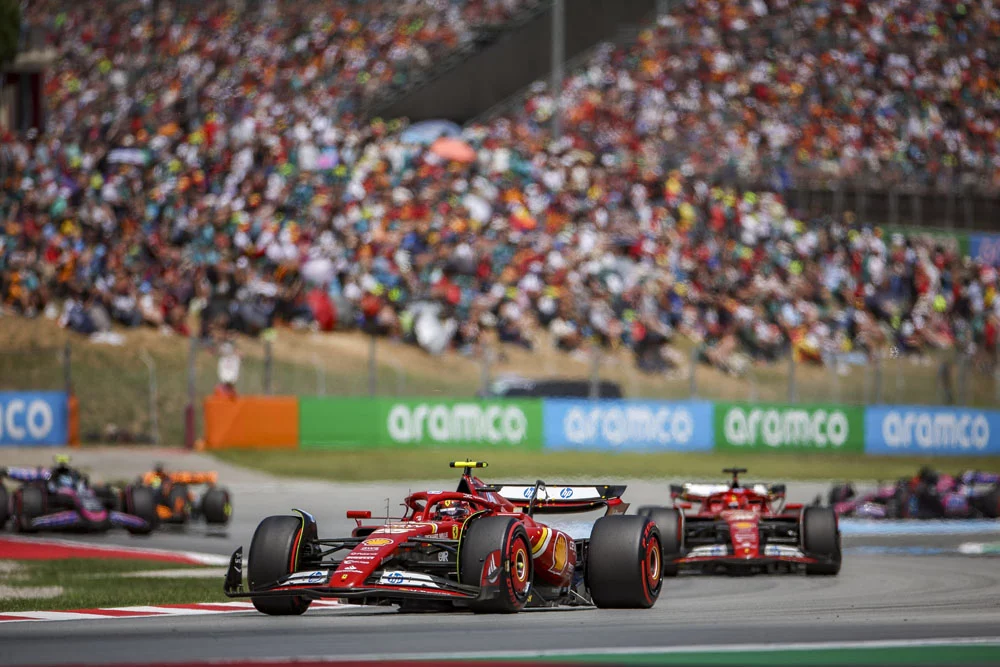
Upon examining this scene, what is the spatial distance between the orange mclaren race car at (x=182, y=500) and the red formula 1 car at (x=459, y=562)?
10103mm

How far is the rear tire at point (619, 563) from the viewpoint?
11.0 metres

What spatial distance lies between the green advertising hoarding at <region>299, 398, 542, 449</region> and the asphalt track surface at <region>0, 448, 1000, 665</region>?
16010 mm

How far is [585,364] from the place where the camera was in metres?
32.8

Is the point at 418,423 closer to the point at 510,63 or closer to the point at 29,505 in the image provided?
the point at 29,505

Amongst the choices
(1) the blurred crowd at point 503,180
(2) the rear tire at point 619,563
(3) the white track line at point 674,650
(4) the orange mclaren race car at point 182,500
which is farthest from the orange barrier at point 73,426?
(3) the white track line at point 674,650

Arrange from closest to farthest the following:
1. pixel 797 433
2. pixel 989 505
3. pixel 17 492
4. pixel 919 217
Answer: pixel 17 492, pixel 989 505, pixel 797 433, pixel 919 217

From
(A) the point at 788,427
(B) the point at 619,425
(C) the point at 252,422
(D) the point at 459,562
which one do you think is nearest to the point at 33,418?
(C) the point at 252,422

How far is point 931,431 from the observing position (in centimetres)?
3500

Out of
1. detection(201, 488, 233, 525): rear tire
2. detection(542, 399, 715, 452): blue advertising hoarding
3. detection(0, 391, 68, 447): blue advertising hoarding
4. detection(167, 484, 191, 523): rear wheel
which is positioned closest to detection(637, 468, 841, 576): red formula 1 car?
detection(201, 488, 233, 525): rear tire

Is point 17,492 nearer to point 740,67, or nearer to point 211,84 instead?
point 211,84

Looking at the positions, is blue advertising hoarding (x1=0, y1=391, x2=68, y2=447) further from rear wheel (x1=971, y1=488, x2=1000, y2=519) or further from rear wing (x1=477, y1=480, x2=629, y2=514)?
rear wing (x1=477, y1=480, x2=629, y2=514)

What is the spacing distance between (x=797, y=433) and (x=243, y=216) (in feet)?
43.1

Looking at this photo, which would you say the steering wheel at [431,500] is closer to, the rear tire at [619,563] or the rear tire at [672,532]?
the rear tire at [619,563]

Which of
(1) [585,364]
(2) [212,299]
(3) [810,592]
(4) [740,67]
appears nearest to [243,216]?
(2) [212,299]
